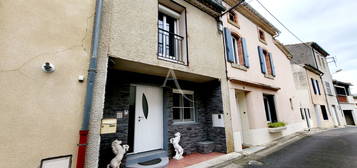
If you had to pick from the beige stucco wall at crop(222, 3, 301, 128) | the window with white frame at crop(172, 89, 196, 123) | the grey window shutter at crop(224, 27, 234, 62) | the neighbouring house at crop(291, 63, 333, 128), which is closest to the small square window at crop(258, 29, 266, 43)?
the beige stucco wall at crop(222, 3, 301, 128)

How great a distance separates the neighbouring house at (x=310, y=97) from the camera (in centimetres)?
1272

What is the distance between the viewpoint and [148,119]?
4609 millimetres

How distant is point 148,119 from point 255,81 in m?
5.55

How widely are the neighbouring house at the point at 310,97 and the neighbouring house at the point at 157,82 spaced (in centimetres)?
1114

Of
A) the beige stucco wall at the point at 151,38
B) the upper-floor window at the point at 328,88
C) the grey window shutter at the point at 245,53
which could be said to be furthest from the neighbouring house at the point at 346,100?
the beige stucco wall at the point at 151,38

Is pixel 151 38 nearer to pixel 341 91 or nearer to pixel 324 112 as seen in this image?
pixel 324 112

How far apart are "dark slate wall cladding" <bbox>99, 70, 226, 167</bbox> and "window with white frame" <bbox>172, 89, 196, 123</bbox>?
0.63ft

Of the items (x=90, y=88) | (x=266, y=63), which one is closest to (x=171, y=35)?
(x=90, y=88)

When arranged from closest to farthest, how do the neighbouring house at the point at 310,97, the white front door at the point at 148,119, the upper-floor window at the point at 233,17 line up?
the white front door at the point at 148,119, the upper-floor window at the point at 233,17, the neighbouring house at the point at 310,97

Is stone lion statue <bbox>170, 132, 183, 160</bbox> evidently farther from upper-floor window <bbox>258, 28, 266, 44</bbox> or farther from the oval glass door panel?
upper-floor window <bbox>258, 28, 266, 44</bbox>

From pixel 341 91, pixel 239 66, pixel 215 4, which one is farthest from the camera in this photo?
pixel 341 91

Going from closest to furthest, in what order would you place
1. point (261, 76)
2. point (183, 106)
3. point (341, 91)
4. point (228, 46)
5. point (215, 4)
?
point (183, 106)
point (215, 4)
point (228, 46)
point (261, 76)
point (341, 91)

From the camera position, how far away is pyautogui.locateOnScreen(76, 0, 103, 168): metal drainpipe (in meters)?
2.53

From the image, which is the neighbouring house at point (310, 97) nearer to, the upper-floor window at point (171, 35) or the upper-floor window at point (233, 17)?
the upper-floor window at point (233, 17)
